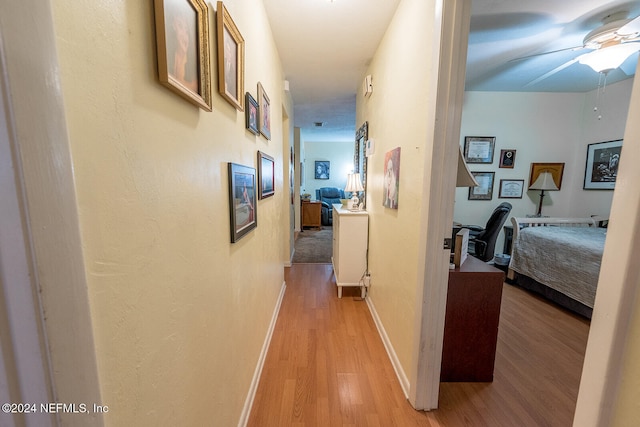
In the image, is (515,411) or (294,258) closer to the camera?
(515,411)

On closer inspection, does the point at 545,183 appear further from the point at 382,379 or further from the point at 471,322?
the point at 382,379

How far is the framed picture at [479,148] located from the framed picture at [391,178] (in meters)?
2.37

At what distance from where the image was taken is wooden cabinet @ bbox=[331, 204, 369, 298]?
2.62 metres

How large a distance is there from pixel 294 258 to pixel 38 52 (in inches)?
150

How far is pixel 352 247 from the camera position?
265 cm

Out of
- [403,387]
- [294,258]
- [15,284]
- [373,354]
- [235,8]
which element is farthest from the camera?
[294,258]

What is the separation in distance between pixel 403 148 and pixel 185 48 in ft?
4.31

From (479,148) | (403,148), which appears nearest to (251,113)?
(403,148)

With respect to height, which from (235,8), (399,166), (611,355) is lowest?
(611,355)

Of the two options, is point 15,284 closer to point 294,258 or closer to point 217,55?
point 217,55

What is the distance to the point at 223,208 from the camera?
3.29ft

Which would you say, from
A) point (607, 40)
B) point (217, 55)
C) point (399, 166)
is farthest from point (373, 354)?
point (607, 40)

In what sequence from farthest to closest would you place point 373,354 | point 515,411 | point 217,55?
point 373,354 → point 515,411 → point 217,55

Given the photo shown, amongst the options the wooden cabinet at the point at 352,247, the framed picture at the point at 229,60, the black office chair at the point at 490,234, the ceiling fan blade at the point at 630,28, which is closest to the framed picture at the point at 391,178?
the wooden cabinet at the point at 352,247
